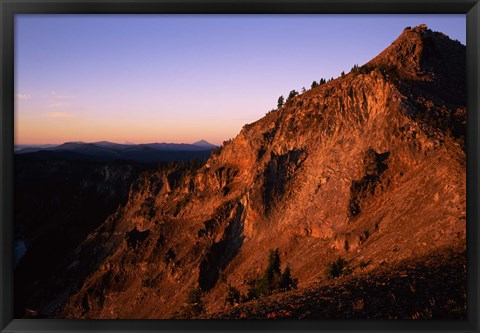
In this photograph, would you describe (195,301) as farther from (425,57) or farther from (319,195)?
(425,57)

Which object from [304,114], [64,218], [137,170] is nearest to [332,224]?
[304,114]

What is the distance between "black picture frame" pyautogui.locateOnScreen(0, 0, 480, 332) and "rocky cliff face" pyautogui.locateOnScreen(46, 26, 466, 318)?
8.28 ft

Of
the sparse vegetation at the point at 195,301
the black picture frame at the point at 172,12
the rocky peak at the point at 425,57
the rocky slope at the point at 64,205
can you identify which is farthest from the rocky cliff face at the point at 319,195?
the rocky slope at the point at 64,205

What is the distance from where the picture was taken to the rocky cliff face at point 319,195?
52.1 ft

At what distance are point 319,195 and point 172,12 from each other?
15.7m

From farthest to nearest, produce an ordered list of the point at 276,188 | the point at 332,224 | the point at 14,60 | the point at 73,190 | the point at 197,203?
the point at 73,190 → the point at 197,203 → the point at 276,188 → the point at 332,224 → the point at 14,60

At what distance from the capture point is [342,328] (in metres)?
9.71

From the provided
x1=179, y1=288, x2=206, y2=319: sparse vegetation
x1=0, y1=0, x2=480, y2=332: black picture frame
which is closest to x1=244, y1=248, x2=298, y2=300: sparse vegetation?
x1=179, y1=288, x2=206, y2=319: sparse vegetation

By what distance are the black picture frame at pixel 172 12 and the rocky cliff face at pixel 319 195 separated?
8.28 feet

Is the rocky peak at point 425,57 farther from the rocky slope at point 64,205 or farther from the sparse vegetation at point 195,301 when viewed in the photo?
the rocky slope at point 64,205

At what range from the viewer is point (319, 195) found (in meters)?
23.7

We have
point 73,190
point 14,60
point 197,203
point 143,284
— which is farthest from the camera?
point 73,190

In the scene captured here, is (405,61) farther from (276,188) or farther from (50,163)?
(50,163)

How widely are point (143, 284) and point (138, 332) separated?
76.5 feet
